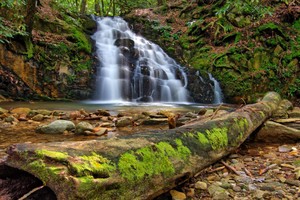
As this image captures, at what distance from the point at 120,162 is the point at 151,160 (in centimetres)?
29

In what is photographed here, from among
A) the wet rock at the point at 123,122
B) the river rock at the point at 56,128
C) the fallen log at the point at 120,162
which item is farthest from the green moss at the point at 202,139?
the wet rock at the point at 123,122

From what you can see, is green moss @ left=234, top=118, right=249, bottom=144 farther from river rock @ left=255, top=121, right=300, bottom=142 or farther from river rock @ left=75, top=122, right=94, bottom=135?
river rock @ left=75, top=122, right=94, bottom=135

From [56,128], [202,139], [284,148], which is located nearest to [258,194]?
[202,139]

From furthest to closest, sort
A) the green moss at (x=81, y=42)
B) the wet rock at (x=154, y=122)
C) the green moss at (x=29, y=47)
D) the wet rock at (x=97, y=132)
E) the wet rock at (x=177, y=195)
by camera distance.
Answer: the green moss at (x=81, y=42), the green moss at (x=29, y=47), the wet rock at (x=154, y=122), the wet rock at (x=97, y=132), the wet rock at (x=177, y=195)

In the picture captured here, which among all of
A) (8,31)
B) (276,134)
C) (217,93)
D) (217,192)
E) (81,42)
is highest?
(81,42)

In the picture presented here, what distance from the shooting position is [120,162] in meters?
1.62

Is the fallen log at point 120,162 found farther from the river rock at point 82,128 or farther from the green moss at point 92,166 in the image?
the river rock at point 82,128

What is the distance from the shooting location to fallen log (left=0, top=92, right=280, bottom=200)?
1.35 meters

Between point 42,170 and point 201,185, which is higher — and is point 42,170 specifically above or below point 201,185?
above

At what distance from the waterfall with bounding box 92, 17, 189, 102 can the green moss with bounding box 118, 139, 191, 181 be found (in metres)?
9.43

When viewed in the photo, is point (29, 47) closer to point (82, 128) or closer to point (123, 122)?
point (123, 122)

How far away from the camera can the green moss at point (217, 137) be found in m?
2.54

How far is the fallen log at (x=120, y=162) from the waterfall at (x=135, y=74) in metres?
9.21

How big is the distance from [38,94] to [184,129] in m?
9.18
